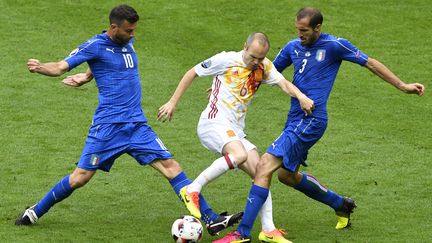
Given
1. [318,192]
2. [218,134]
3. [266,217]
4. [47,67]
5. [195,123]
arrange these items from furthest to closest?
[195,123], [318,192], [218,134], [266,217], [47,67]

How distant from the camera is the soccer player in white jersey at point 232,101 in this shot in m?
10.7

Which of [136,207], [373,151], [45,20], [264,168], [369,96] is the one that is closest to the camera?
[264,168]

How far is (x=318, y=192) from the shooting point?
1148 centimetres

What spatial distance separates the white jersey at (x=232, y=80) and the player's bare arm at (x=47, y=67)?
140 cm

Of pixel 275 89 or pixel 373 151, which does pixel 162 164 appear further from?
pixel 275 89

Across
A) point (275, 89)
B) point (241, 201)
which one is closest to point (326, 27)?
point (275, 89)

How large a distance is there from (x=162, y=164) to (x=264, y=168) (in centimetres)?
112

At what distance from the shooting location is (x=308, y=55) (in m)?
11.2

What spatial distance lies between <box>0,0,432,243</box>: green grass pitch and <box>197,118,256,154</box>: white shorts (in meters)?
1.06

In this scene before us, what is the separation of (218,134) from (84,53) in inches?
64.5

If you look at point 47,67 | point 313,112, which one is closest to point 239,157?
point 313,112

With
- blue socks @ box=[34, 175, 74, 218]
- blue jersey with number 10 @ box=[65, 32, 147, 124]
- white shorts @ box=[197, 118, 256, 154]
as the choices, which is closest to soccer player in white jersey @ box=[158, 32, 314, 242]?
white shorts @ box=[197, 118, 256, 154]

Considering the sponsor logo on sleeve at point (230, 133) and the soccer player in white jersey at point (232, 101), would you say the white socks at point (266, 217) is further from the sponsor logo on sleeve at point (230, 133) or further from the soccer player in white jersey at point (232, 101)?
the sponsor logo on sleeve at point (230, 133)

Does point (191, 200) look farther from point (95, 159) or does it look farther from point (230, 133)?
point (95, 159)
